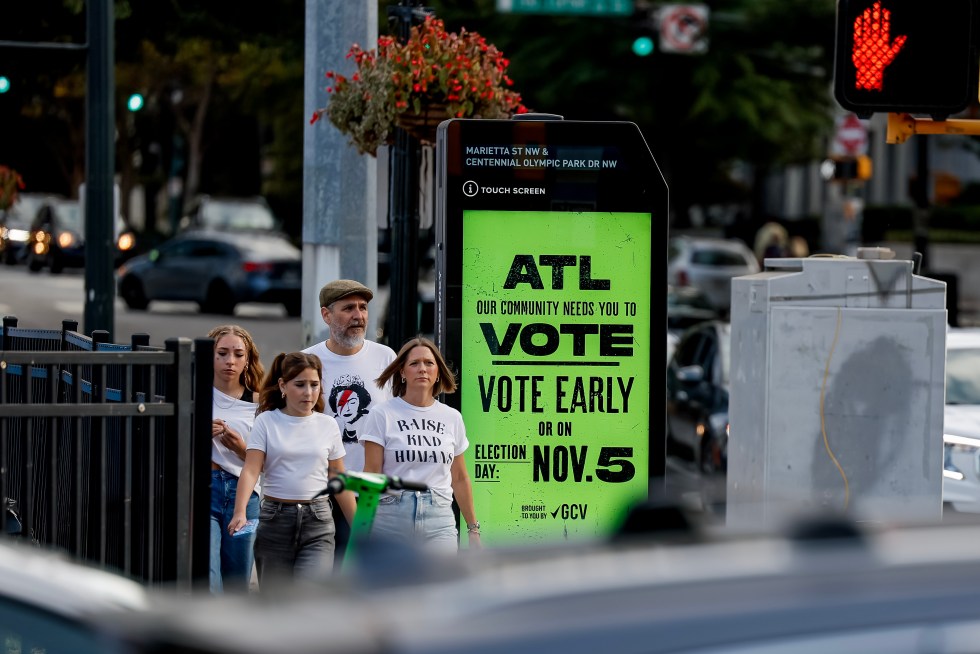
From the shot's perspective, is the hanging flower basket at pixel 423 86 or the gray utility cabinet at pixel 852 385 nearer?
the gray utility cabinet at pixel 852 385

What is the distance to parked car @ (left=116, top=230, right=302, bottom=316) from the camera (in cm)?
3064

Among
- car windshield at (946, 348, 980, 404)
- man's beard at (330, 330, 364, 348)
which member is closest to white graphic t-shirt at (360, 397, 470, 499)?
man's beard at (330, 330, 364, 348)

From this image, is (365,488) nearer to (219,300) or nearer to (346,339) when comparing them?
(346,339)

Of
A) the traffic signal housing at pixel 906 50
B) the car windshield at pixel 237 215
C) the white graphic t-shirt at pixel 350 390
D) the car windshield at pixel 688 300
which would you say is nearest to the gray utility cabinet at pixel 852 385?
the traffic signal housing at pixel 906 50

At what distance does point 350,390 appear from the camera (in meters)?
7.64

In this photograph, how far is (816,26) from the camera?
113 ft

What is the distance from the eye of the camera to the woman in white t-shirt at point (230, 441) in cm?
720

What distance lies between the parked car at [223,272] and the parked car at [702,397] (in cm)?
1539

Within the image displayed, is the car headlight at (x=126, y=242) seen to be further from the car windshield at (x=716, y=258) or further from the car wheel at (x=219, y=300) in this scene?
the car windshield at (x=716, y=258)

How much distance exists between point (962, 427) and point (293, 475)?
5592mm

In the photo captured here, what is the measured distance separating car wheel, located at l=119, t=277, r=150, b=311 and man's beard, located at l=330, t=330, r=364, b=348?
25.1 metres

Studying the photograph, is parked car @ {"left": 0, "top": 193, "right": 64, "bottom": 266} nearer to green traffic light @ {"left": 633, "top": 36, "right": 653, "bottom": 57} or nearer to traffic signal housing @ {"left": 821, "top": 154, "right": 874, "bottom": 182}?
green traffic light @ {"left": 633, "top": 36, "right": 653, "bottom": 57}

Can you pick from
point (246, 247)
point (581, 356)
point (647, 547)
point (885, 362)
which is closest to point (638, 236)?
point (581, 356)

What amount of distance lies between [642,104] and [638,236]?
27699mm
